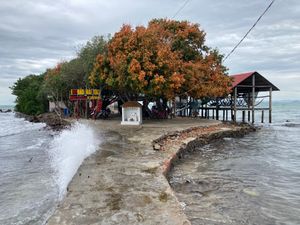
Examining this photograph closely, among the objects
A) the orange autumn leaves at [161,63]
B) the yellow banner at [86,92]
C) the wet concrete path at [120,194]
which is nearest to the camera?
the wet concrete path at [120,194]

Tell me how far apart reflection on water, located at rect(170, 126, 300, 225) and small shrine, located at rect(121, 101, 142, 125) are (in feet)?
20.0

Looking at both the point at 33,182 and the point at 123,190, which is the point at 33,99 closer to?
the point at 33,182

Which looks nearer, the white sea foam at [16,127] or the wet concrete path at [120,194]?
the wet concrete path at [120,194]

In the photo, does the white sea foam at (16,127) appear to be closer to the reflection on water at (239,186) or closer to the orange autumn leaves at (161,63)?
the orange autumn leaves at (161,63)

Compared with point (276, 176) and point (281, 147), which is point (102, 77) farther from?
point (276, 176)

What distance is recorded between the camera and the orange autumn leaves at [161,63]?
1959 cm

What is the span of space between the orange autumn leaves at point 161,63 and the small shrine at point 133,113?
3.35ft

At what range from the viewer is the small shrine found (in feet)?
65.8

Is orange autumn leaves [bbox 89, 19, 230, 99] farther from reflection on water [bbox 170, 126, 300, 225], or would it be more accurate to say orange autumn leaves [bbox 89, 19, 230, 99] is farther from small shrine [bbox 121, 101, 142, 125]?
reflection on water [bbox 170, 126, 300, 225]

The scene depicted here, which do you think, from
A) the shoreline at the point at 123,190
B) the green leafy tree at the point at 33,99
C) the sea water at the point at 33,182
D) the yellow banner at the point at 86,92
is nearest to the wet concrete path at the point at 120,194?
the shoreline at the point at 123,190

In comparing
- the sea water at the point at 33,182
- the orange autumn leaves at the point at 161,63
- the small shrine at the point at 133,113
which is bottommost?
the sea water at the point at 33,182

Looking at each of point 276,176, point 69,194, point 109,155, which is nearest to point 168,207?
point 69,194

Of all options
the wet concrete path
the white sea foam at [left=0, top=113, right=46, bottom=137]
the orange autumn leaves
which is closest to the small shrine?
the orange autumn leaves

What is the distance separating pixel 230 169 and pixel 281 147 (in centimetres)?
745
